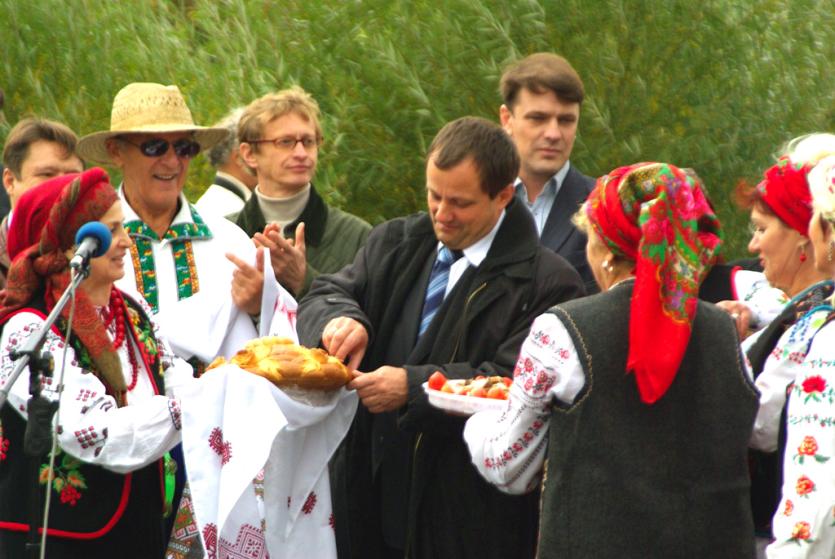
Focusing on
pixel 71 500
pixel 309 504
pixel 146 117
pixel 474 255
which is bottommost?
pixel 309 504

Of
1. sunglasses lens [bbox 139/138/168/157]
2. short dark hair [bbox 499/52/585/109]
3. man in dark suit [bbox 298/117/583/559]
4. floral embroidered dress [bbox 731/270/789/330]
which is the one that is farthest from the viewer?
short dark hair [bbox 499/52/585/109]

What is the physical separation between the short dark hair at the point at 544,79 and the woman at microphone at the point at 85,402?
7.76 ft

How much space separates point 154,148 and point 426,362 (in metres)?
1.79

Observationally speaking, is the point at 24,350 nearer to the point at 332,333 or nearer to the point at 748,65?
the point at 332,333

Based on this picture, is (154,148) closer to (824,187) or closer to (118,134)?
(118,134)

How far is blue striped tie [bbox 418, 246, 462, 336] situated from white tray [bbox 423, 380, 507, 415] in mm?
673

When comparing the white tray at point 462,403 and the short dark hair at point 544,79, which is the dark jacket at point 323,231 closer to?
the short dark hair at point 544,79

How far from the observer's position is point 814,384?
410 cm

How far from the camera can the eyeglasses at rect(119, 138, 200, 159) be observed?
6.43 m

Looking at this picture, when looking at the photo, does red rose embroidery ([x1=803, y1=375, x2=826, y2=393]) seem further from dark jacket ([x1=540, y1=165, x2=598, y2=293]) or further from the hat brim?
the hat brim

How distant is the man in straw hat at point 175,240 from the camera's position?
5.98m

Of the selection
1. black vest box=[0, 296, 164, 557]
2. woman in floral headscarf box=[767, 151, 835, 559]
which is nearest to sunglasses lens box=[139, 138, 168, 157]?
black vest box=[0, 296, 164, 557]

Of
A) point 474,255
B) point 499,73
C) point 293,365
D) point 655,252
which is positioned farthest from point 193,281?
point 499,73

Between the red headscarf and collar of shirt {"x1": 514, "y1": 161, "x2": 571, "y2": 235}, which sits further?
collar of shirt {"x1": 514, "y1": 161, "x2": 571, "y2": 235}
